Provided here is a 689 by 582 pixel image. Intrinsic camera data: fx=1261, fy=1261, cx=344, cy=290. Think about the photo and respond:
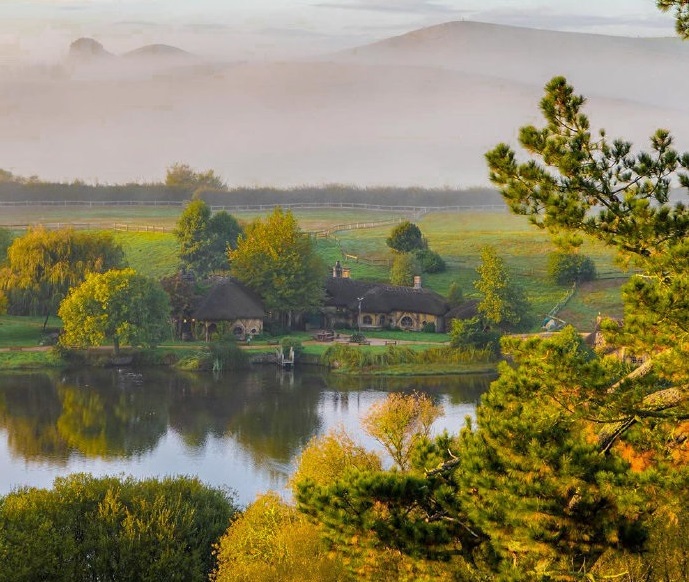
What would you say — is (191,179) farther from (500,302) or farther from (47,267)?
(500,302)

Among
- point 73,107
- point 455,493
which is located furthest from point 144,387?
point 73,107

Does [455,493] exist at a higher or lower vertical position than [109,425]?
higher

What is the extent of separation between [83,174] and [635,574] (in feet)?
322

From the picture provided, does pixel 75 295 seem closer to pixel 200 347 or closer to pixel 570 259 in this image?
pixel 200 347

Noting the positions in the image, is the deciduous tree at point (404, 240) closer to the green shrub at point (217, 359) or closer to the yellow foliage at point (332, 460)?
the green shrub at point (217, 359)

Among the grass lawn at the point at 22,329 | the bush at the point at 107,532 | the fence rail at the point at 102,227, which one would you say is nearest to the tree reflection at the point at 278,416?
the bush at the point at 107,532

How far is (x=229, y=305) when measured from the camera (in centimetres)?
5431

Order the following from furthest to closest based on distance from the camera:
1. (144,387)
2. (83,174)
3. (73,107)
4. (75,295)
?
(73,107) → (83,174) → (75,295) → (144,387)

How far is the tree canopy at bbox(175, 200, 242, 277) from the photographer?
63.2 m

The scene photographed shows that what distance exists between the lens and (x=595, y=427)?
531 inches

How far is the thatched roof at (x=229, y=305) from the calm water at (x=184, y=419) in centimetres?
554

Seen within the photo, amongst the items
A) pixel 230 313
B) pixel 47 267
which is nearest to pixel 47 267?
pixel 47 267

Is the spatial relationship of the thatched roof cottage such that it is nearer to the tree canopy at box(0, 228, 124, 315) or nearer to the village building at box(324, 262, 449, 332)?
the village building at box(324, 262, 449, 332)

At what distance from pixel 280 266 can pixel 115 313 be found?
9419 mm
